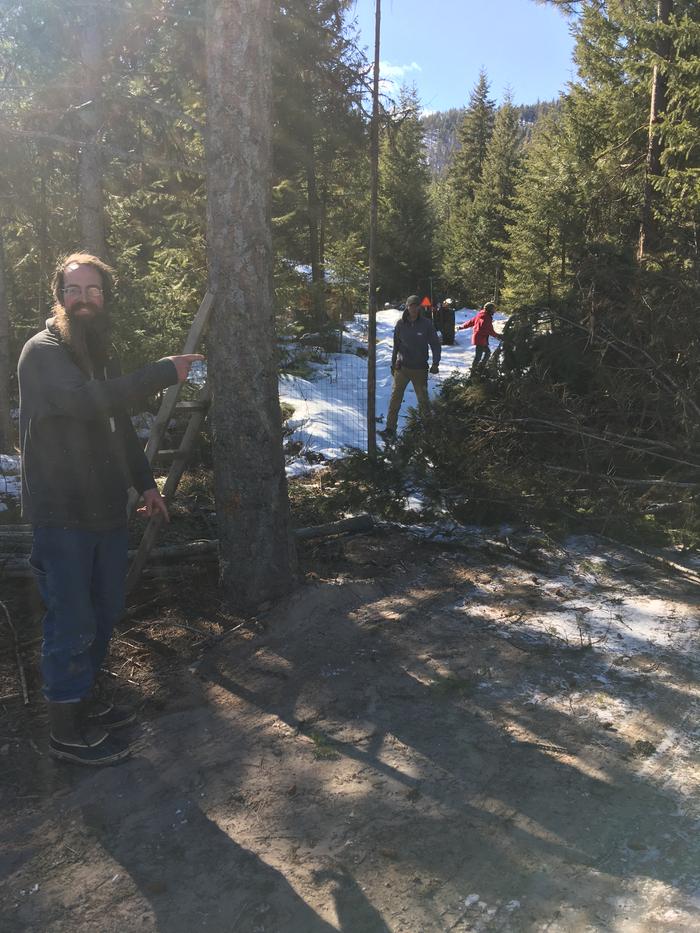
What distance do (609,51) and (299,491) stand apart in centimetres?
1147

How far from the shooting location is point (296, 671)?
13.3 feet

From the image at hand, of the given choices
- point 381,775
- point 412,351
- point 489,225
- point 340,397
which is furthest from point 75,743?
point 489,225

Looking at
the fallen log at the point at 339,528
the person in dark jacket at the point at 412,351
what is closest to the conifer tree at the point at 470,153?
the person in dark jacket at the point at 412,351

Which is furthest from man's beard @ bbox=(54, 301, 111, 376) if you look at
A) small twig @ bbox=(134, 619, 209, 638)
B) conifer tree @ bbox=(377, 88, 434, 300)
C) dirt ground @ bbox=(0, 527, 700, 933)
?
conifer tree @ bbox=(377, 88, 434, 300)

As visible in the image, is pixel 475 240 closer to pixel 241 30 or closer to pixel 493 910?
pixel 241 30

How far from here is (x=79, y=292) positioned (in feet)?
10.8

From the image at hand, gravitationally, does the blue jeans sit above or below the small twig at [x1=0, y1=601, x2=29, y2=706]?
above

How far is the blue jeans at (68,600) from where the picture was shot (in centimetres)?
319

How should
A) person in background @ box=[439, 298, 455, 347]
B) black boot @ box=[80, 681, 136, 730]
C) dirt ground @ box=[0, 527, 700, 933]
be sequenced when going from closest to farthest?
dirt ground @ box=[0, 527, 700, 933] → black boot @ box=[80, 681, 136, 730] → person in background @ box=[439, 298, 455, 347]

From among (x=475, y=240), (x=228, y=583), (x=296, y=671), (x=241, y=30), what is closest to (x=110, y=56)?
(x=241, y=30)

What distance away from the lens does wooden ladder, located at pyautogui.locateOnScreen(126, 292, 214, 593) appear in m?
4.59

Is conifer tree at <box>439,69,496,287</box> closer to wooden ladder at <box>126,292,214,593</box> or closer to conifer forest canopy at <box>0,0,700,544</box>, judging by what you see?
conifer forest canopy at <box>0,0,700,544</box>

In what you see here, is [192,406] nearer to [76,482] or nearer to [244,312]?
[244,312]

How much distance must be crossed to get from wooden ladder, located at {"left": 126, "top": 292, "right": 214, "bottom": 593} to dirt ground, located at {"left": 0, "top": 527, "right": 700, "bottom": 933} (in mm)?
470
